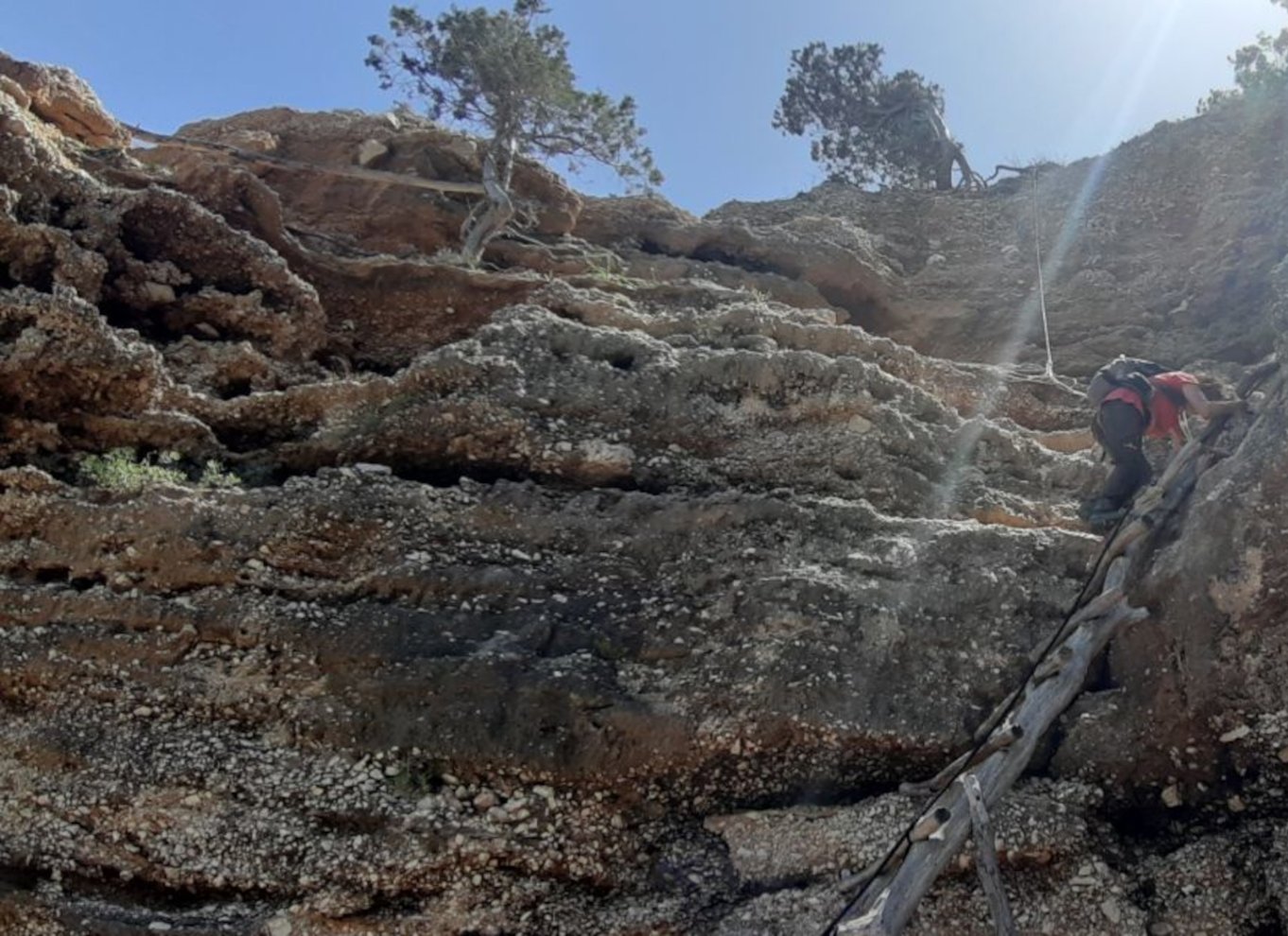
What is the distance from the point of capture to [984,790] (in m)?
6.79

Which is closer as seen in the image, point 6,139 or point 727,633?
point 727,633

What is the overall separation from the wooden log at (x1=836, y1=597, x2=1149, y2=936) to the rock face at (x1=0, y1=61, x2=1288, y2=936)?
30 cm

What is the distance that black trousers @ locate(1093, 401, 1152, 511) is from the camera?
923cm

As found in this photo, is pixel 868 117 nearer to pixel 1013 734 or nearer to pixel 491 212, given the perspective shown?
pixel 491 212

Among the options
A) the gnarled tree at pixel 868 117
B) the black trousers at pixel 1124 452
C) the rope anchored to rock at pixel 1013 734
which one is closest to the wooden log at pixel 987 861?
the rope anchored to rock at pixel 1013 734

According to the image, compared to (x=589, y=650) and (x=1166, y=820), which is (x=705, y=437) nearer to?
(x=589, y=650)

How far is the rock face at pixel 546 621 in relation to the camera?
6895 millimetres

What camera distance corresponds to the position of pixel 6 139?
1259cm

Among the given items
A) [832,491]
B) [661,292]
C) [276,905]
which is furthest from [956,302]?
[276,905]

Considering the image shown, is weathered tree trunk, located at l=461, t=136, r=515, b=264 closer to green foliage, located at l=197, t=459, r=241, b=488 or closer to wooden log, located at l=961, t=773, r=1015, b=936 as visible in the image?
green foliage, located at l=197, t=459, r=241, b=488

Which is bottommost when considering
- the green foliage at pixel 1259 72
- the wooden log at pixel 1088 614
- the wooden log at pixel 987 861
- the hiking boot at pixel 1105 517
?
the wooden log at pixel 987 861

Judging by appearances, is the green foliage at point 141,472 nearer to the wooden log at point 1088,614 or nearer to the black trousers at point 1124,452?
the wooden log at point 1088,614

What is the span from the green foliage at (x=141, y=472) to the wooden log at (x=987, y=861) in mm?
6730

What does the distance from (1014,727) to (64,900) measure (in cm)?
606
